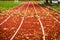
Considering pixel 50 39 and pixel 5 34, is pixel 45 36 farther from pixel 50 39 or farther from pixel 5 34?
pixel 5 34

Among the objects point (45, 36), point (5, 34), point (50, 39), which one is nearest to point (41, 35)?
point (45, 36)

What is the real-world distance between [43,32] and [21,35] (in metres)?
1.40

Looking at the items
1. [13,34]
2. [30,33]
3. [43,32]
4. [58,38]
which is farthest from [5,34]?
[58,38]

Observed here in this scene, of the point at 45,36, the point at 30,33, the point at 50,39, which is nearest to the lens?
the point at 50,39

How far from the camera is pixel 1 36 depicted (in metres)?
11.2

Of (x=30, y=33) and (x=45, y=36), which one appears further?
(x=30, y=33)

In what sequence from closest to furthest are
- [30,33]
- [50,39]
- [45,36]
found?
[50,39] → [45,36] → [30,33]

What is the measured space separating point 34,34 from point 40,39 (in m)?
1.16

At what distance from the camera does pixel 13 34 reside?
11641 millimetres

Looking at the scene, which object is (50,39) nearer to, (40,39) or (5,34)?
(40,39)

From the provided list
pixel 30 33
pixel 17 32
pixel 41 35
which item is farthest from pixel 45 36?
pixel 17 32

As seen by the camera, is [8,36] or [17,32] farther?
[17,32]

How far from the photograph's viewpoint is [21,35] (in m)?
11.3

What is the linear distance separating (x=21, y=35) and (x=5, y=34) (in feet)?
3.07
